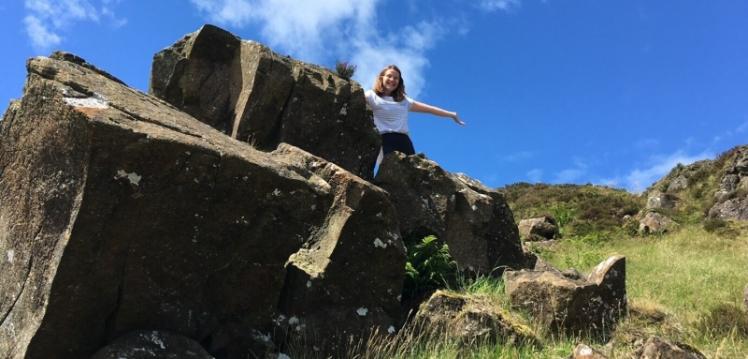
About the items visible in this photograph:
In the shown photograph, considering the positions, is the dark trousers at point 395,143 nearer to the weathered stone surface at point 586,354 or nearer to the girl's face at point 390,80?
the girl's face at point 390,80

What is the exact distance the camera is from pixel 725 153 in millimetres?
45500

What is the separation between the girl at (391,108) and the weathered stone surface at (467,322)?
13.4 ft

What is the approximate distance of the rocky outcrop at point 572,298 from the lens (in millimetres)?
8383

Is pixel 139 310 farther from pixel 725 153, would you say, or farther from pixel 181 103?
pixel 725 153

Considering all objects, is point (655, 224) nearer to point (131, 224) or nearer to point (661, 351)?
point (661, 351)

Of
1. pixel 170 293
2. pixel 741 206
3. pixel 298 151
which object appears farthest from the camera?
pixel 741 206

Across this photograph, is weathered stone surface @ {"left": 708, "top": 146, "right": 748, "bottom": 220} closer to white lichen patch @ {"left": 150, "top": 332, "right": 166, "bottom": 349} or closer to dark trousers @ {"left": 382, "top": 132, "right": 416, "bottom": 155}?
dark trousers @ {"left": 382, "top": 132, "right": 416, "bottom": 155}

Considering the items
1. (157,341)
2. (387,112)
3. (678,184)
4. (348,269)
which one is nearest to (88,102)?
(157,341)

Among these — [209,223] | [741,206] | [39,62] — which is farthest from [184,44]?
[741,206]

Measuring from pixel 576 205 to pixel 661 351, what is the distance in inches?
1447

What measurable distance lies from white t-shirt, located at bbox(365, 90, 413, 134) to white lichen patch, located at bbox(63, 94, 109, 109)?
6.02 metres

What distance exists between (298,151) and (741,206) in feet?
105

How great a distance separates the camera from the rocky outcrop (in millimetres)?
8383

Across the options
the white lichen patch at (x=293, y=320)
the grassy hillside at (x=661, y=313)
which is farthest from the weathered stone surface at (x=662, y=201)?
the white lichen patch at (x=293, y=320)
